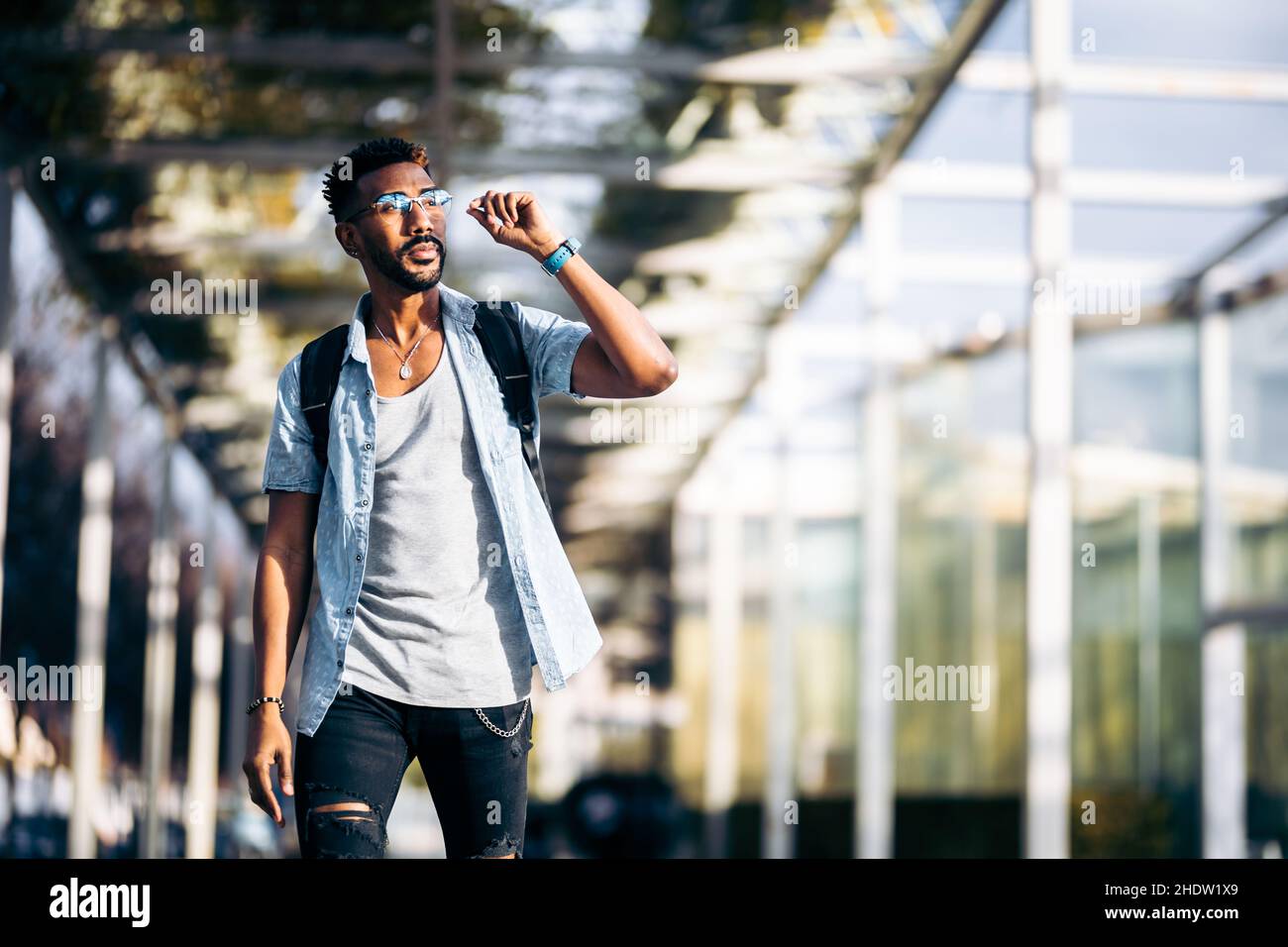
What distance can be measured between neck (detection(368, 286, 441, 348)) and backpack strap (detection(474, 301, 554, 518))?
0.08 m

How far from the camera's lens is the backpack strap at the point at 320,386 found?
9.20ft

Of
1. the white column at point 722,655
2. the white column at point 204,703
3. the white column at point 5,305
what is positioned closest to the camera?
the white column at point 5,305

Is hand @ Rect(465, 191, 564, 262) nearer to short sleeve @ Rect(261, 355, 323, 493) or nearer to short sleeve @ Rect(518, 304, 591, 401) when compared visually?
short sleeve @ Rect(518, 304, 591, 401)

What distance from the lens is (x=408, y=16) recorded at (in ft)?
25.2

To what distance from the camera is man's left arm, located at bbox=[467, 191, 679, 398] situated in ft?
8.68

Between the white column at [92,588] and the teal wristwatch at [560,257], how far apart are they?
7835 millimetres

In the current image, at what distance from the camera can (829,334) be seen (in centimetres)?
1269

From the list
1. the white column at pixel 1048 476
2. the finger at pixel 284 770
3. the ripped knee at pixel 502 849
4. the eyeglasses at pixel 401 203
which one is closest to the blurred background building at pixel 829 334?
the white column at pixel 1048 476

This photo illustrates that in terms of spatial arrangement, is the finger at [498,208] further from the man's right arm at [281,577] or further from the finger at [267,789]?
the finger at [267,789]

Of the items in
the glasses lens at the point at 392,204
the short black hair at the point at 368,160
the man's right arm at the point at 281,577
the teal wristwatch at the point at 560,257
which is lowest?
the man's right arm at the point at 281,577

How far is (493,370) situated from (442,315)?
133 mm

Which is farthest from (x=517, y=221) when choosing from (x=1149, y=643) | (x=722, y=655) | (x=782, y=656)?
(x=722, y=655)

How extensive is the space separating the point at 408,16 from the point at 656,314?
4.99 m
